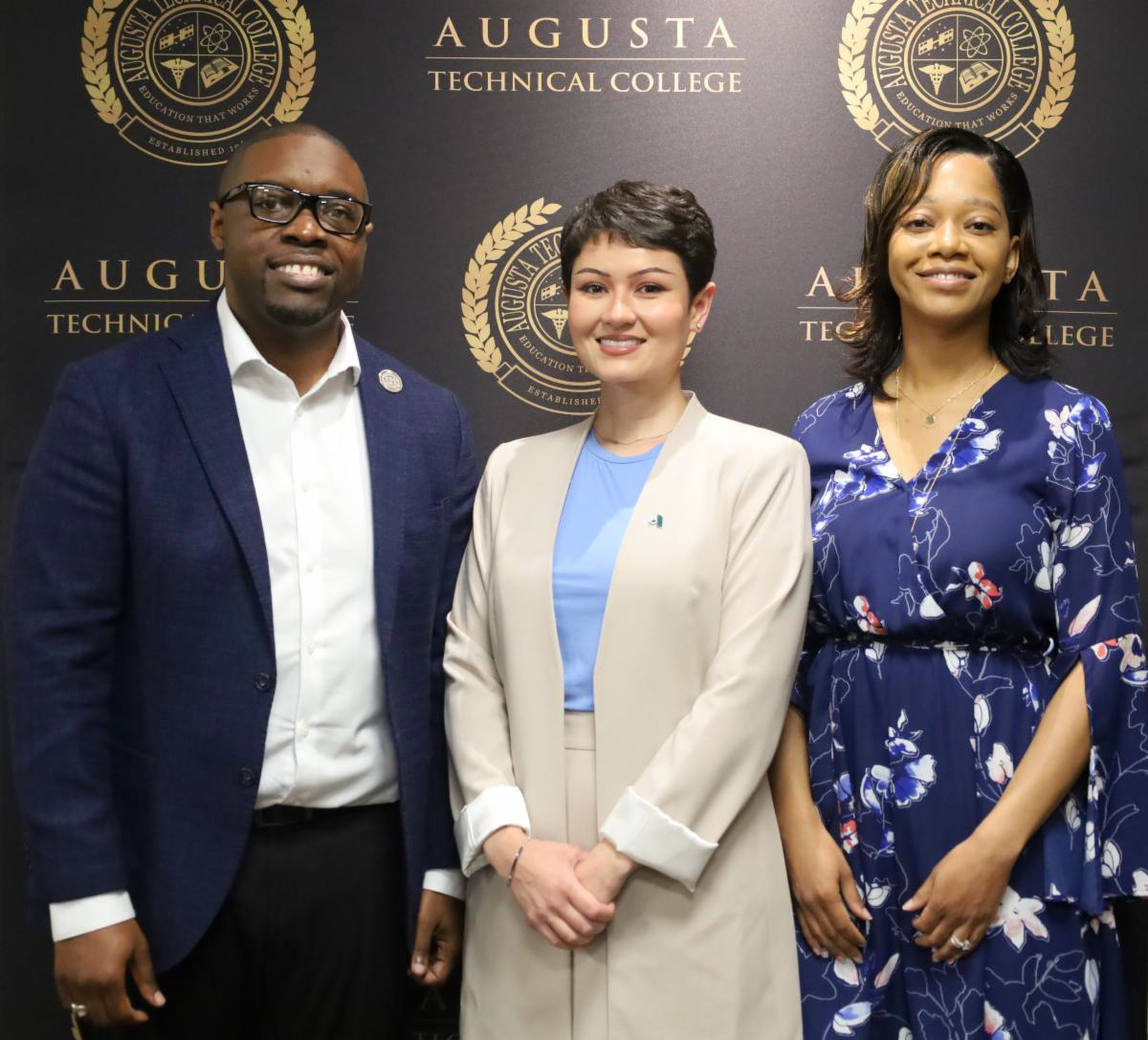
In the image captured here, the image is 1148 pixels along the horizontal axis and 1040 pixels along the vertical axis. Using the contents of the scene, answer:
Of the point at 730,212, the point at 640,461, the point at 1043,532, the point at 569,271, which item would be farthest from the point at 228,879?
the point at 730,212

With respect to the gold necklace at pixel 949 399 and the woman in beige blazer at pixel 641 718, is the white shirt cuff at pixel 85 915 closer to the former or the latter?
the woman in beige blazer at pixel 641 718

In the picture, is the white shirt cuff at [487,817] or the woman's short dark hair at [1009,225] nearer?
the white shirt cuff at [487,817]

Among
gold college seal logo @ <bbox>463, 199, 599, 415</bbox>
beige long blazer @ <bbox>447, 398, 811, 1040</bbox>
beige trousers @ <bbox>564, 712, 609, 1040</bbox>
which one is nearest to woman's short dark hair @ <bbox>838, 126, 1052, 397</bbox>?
beige long blazer @ <bbox>447, 398, 811, 1040</bbox>

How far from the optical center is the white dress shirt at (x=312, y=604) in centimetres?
194

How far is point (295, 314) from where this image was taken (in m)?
2.02

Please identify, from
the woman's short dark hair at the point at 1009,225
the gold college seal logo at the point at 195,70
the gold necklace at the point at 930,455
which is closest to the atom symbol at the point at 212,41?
the gold college seal logo at the point at 195,70

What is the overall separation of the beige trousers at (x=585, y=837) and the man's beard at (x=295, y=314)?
73cm

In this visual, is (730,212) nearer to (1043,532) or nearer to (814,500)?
Result: (814,500)

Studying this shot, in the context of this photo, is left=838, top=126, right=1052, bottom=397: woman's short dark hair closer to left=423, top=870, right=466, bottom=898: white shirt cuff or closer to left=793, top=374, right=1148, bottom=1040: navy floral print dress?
left=793, top=374, right=1148, bottom=1040: navy floral print dress

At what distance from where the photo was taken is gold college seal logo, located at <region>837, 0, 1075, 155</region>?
2607 millimetres

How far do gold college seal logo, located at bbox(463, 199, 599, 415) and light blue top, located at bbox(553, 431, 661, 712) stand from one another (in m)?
0.57

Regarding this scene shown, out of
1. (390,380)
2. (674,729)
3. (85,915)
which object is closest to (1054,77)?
(390,380)

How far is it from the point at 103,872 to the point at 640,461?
40.0 inches

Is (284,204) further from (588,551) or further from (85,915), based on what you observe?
(85,915)
